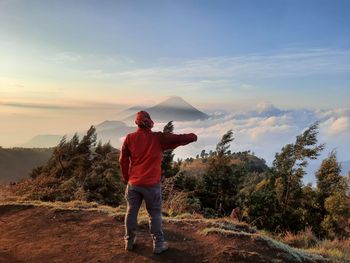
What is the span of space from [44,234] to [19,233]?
0.62 meters

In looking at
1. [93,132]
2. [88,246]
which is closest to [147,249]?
[88,246]

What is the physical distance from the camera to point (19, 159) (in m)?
54.1

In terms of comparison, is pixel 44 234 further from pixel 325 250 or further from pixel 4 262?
pixel 325 250

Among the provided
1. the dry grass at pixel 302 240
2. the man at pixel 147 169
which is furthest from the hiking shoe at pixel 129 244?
the dry grass at pixel 302 240

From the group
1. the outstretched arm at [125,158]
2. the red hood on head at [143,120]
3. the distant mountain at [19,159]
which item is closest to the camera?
the red hood on head at [143,120]

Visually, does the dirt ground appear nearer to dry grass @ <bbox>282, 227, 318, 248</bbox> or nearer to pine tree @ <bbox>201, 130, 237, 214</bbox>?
dry grass @ <bbox>282, 227, 318, 248</bbox>

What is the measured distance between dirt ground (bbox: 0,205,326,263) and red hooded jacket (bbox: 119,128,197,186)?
3.47ft

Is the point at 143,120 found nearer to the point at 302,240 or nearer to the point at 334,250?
the point at 334,250

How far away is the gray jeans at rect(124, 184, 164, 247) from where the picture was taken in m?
6.55

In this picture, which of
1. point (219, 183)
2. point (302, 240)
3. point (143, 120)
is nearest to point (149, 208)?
point (143, 120)

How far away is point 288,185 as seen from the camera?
42.1 meters

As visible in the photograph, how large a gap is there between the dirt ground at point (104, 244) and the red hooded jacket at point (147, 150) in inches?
41.7

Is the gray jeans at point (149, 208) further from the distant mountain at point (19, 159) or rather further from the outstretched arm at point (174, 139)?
the distant mountain at point (19, 159)

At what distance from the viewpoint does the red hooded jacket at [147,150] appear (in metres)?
6.54
